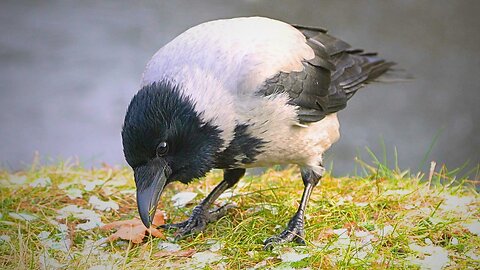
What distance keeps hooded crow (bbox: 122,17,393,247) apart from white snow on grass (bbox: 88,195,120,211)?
1.25ft

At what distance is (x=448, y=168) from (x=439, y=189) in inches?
18.5

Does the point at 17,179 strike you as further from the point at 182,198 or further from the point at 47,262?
the point at 47,262

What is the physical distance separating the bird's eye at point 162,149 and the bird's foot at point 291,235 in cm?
51

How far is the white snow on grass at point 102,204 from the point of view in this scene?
3146 millimetres

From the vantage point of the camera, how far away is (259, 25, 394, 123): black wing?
2.79m

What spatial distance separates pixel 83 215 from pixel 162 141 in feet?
2.45

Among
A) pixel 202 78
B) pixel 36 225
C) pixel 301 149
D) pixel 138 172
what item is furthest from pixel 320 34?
pixel 36 225

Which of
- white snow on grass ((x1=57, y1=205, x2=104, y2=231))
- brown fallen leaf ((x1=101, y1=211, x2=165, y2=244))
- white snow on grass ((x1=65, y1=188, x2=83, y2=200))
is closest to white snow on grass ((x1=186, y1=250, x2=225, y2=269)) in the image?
Result: brown fallen leaf ((x1=101, y1=211, x2=165, y2=244))

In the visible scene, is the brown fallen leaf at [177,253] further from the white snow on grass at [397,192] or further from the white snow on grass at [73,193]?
the white snow on grass at [397,192]

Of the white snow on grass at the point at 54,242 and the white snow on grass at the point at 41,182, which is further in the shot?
the white snow on grass at the point at 41,182

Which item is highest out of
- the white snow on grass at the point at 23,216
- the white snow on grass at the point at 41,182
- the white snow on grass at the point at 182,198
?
the white snow on grass at the point at 23,216

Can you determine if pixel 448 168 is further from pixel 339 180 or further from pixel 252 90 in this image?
pixel 252 90

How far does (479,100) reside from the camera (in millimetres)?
3602

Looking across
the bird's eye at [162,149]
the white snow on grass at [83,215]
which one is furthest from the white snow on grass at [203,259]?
the white snow on grass at [83,215]
